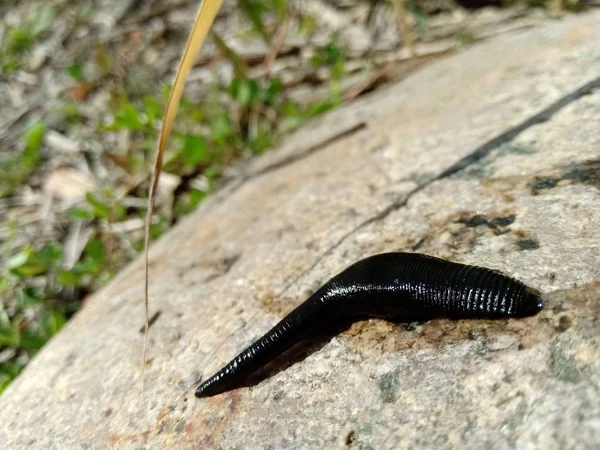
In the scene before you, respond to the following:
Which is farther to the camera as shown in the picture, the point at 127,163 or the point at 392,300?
the point at 127,163

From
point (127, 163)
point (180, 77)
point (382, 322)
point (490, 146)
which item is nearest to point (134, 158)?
point (127, 163)

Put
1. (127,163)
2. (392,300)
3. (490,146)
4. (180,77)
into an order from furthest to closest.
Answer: (127,163)
(490,146)
(180,77)
(392,300)

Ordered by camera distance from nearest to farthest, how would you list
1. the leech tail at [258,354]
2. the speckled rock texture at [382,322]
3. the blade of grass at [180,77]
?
1. the speckled rock texture at [382,322]
2. the leech tail at [258,354]
3. the blade of grass at [180,77]

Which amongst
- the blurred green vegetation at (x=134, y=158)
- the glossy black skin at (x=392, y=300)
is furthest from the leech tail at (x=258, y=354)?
the blurred green vegetation at (x=134, y=158)

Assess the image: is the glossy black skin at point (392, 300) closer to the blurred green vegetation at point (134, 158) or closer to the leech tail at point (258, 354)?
the leech tail at point (258, 354)

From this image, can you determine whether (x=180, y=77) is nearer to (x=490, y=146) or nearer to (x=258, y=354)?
(x=258, y=354)

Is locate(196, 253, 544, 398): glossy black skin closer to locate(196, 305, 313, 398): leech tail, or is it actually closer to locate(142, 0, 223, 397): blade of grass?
locate(196, 305, 313, 398): leech tail

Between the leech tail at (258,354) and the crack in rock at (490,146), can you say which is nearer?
the leech tail at (258,354)
